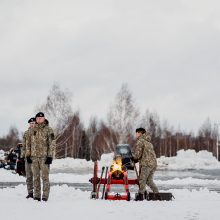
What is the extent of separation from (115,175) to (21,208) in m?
3.73

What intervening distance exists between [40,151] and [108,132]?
86322 mm

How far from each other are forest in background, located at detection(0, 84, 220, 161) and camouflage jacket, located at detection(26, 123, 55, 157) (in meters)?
30.3

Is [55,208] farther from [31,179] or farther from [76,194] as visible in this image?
[76,194]

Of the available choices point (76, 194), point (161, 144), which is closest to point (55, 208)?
point (76, 194)

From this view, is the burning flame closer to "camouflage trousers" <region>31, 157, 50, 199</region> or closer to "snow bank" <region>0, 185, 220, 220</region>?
"snow bank" <region>0, 185, 220, 220</region>

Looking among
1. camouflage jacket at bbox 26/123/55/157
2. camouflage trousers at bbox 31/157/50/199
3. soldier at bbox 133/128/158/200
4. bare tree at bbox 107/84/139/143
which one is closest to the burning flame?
soldier at bbox 133/128/158/200

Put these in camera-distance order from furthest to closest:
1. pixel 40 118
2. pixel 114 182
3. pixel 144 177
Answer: pixel 114 182
pixel 144 177
pixel 40 118

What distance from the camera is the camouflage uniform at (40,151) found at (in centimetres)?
1148

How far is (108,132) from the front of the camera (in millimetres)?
97812

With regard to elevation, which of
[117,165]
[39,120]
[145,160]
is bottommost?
[117,165]

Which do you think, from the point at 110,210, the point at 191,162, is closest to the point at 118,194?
the point at 110,210

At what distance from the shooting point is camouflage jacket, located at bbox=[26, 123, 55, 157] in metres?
11.6

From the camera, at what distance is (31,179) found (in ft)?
40.9

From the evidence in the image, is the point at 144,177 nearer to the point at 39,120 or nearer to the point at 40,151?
the point at 40,151
